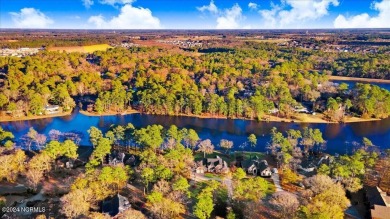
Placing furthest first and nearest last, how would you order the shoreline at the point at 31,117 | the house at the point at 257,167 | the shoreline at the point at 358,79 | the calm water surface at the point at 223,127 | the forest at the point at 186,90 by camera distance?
the shoreline at the point at 358,79, the forest at the point at 186,90, the shoreline at the point at 31,117, the calm water surface at the point at 223,127, the house at the point at 257,167

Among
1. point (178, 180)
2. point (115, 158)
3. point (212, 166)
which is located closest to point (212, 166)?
point (212, 166)

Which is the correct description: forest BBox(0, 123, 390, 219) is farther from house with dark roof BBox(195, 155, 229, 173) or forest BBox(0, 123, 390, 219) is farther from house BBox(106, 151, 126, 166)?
house with dark roof BBox(195, 155, 229, 173)

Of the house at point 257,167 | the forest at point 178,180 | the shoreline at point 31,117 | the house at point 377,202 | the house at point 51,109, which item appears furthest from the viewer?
the house at point 51,109

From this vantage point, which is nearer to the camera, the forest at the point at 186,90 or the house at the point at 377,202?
the house at the point at 377,202

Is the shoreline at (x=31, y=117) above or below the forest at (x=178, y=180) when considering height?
below

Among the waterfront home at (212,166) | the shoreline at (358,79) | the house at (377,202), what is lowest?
the waterfront home at (212,166)

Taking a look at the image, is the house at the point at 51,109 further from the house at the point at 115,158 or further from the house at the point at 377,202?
the house at the point at 377,202

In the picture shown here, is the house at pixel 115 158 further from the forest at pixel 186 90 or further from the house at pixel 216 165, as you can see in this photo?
the forest at pixel 186 90

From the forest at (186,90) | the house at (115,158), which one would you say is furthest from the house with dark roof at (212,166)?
the forest at (186,90)
